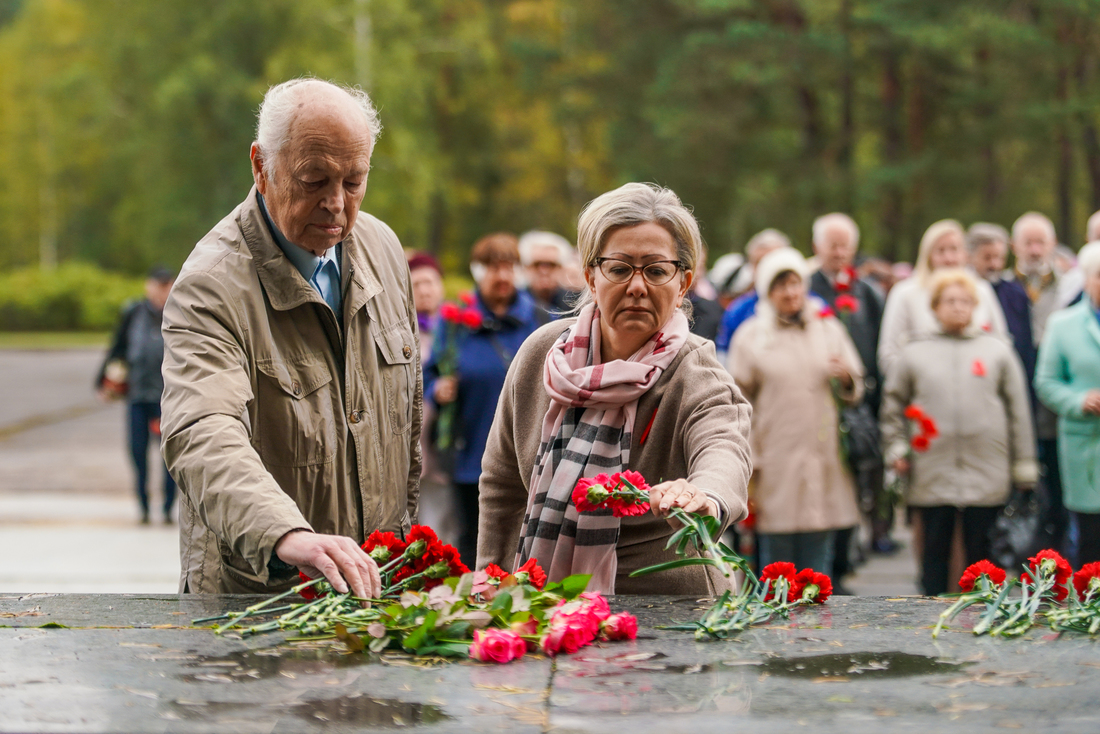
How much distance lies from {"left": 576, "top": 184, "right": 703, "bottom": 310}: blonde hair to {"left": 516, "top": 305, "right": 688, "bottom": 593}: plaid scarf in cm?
18

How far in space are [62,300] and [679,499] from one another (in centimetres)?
3869

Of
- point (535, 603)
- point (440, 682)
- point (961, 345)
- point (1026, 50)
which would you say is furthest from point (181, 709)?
point (1026, 50)

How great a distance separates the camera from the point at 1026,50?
16953mm

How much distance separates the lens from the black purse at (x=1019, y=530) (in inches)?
249

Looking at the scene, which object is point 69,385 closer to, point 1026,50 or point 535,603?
point 1026,50

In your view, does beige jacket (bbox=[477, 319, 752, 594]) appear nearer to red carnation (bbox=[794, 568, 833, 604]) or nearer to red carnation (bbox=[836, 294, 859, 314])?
red carnation (bbox=[794, 568, 833, 604])

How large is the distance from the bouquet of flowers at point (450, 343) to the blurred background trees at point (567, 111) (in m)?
7.22

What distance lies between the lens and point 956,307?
6.04 m

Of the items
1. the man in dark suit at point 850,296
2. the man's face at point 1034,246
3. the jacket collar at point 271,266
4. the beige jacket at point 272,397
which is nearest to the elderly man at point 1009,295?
the man's face at point 1034,246

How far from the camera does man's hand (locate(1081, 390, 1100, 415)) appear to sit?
5.62 meters

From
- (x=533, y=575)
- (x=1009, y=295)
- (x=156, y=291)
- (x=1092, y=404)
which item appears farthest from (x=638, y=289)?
(x=156, y=291)

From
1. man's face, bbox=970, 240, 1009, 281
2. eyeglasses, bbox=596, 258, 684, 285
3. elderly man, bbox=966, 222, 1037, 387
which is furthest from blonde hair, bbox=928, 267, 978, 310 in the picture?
eyeglasses, bbox=596, 258, 684, 285

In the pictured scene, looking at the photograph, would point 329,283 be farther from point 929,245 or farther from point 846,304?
point 929,245

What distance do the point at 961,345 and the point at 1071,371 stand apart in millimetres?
520
